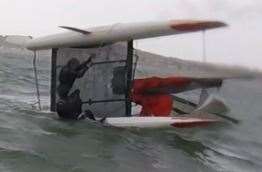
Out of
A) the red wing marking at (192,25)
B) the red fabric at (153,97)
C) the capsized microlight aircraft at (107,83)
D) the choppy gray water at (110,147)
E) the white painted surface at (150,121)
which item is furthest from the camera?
the red fabric at (153,97)

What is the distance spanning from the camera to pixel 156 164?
1268 centimetres

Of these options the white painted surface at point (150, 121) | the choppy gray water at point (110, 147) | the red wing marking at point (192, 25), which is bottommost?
the choppy gray water at point (110, 147)

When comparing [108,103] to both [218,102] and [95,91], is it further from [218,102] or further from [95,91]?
[218,102]

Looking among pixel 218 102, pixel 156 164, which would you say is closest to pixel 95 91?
pixel 218 102

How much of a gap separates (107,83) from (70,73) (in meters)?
1.17

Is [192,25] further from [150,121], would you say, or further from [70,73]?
[70,73]

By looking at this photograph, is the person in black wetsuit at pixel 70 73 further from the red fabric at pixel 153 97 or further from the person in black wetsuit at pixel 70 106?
the red fabric at pixel 153 97

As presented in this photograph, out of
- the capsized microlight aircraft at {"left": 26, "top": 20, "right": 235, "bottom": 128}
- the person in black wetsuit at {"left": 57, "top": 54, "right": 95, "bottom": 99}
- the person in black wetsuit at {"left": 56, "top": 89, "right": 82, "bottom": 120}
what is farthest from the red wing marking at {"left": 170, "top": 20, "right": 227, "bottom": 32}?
the person in black wetsuit at {"left": 56, "top": 89, "right": 82, "bottom": 120}

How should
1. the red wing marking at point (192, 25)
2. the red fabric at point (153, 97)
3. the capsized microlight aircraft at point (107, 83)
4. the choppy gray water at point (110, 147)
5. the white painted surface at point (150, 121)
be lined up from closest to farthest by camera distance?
the choppy gray water at point (110, 147)
the red wing marking at point (192, 25)
the white painted surface at point (150, 121)
the capsized microlight aircraft at point (107, 83)
the red fabric at point (153, 97)

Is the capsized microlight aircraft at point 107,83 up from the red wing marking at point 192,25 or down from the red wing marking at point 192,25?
down

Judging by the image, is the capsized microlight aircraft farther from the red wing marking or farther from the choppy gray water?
the red wing marking

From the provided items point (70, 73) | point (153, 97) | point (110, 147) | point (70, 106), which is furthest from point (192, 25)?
point (70, 106)

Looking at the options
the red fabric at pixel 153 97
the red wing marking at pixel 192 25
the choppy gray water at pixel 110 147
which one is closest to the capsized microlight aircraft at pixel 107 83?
the red fabric at pixel 153 97

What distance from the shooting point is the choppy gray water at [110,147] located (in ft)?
39.6
